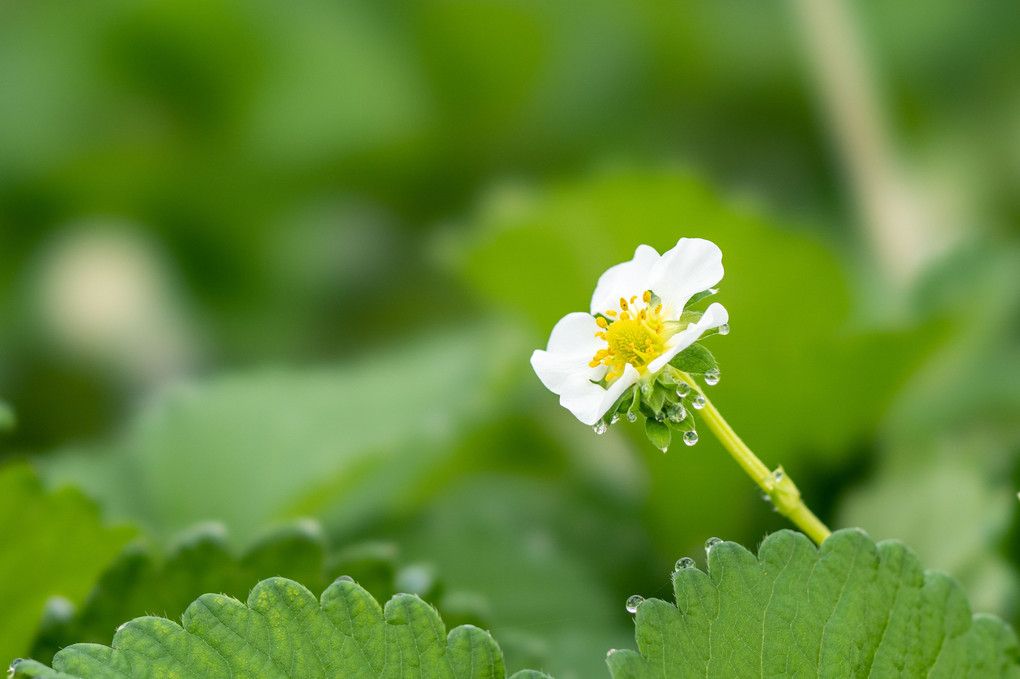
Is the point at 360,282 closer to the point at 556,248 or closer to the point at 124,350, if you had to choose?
the point at 124,350

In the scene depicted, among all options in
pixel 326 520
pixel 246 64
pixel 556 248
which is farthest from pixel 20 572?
pixel 246 64

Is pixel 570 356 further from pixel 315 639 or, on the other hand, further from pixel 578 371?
pixel 315 639

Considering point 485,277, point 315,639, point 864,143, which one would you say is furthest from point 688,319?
point 864,143

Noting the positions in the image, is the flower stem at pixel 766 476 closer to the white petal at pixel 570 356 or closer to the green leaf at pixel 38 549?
the white petal at pixel 570 356

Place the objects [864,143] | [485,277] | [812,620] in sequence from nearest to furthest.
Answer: [812,620], [485,277], [864,143]

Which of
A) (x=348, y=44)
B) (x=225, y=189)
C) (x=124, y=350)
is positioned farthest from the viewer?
(x=348, y=44)

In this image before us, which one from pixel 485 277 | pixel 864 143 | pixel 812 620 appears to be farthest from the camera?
pixel 864 143

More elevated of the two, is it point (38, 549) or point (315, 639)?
point (38, 549)

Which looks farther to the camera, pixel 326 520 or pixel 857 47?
pixel 857 47
